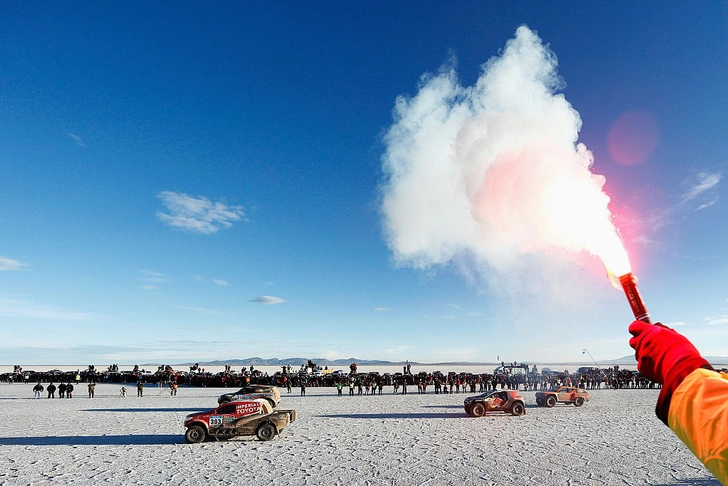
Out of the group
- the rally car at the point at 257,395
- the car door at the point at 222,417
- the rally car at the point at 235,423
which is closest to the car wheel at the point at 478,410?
the rally car at the point at 257,395

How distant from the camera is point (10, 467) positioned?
574 inches

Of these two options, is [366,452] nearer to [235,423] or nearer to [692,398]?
[235,423]

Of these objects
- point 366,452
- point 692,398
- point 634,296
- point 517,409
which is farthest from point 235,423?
point 692,398

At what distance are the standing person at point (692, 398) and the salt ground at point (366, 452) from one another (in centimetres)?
1195

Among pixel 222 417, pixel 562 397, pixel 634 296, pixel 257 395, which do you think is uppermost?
pixel 562 397

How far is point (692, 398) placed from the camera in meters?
1.84

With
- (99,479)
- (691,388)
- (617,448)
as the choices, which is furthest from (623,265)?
(617,448)

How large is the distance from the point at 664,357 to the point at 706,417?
575mm

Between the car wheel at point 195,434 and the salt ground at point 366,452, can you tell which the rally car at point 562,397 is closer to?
the salt ground at point 366,452

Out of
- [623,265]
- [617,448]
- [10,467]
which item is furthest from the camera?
[617,448]

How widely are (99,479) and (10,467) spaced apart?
4.03m

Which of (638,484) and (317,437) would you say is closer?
(638,484)

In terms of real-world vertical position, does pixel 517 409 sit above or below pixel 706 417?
above

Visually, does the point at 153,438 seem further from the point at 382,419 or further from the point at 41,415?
the point at 41,415
